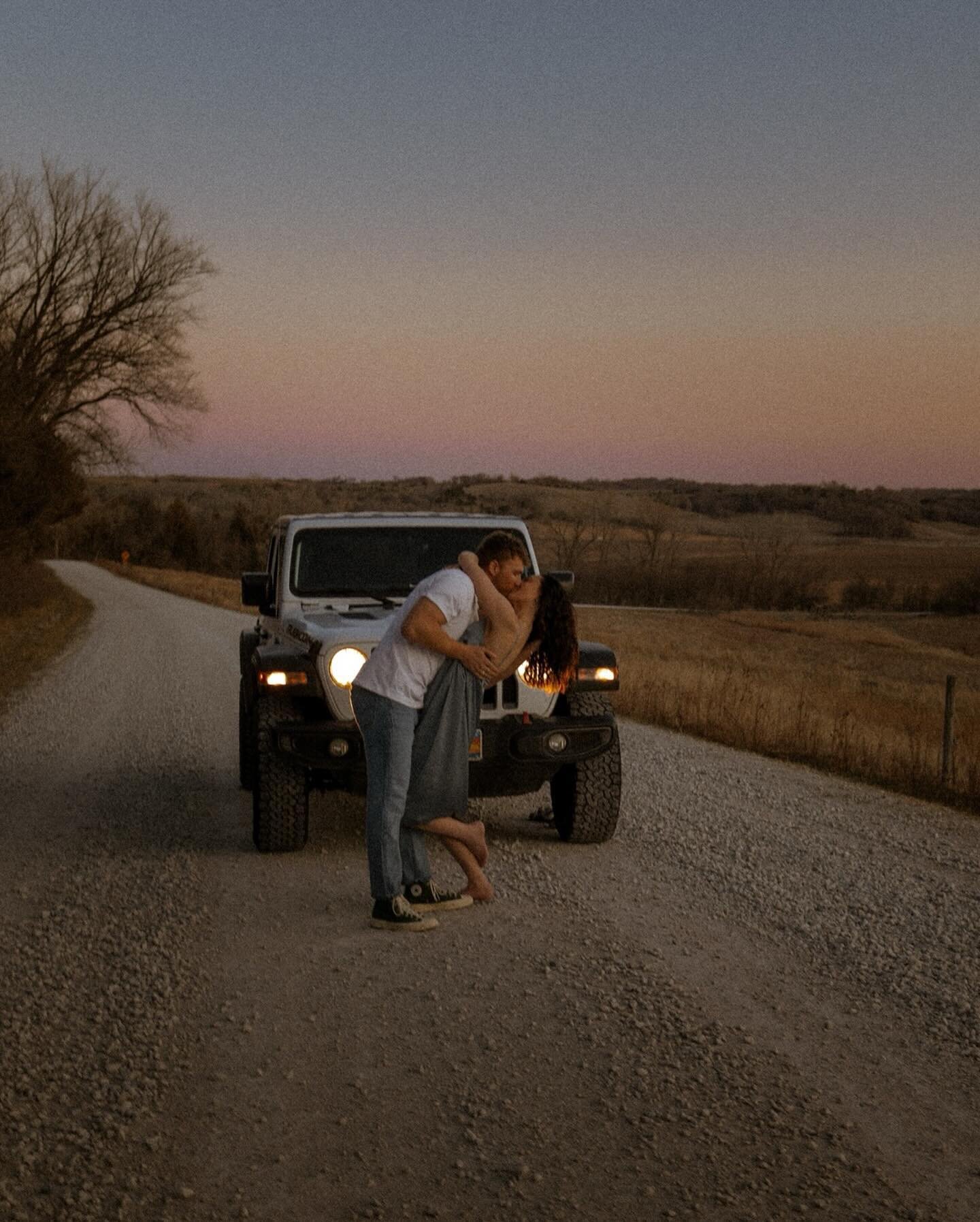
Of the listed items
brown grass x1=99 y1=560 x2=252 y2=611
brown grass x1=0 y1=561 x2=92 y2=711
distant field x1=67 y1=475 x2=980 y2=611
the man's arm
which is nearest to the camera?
the man's arm

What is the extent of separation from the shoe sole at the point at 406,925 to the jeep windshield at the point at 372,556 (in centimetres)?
322

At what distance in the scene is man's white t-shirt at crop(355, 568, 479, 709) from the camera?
5582mm

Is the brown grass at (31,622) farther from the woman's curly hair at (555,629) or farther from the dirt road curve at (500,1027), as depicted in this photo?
the woman's curly hair at (555,629)

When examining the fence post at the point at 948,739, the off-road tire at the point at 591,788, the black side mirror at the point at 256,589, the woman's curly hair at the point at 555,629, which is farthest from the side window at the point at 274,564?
the fence post at the point at 948,739

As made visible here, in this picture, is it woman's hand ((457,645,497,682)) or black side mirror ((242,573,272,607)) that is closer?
woman's hand ((457,645,497,682))

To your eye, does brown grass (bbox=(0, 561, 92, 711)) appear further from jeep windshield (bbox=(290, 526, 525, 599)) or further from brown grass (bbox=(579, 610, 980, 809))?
brown grass (bbox=(579, 610, 980, 809))

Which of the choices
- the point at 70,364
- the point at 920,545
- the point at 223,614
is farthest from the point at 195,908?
the point at 920,545

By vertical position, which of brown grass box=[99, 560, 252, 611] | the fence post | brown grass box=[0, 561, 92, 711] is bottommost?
brown grass box=[99, 560, 252, 611]

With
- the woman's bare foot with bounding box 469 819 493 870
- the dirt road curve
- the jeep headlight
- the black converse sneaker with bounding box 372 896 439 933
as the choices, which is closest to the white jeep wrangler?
the jeep headlight

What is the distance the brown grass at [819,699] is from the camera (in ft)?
38.8

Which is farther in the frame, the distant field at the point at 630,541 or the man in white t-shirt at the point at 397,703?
the distant field at the point at 630,541

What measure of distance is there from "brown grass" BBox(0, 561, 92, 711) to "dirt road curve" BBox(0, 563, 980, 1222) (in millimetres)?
9247

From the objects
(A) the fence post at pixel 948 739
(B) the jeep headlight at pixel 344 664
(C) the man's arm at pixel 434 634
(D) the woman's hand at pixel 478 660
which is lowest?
(A) the fence post at pixel 948 739

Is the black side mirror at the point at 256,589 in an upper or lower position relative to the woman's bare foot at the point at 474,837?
upper
